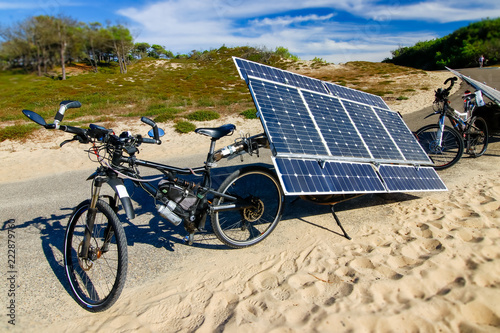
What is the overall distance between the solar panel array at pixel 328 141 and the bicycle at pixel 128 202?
1.53 feet

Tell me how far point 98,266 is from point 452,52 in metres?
65.1

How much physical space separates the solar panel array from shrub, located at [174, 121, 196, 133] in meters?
8.76

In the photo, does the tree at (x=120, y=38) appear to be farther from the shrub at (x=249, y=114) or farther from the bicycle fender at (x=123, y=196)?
the bicycle fender at (x=123, y=196)

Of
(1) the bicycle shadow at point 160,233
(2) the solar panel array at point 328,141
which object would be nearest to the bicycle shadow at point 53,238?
(1) the bicycle shadow at point 160,233

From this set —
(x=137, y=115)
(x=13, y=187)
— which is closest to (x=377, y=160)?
(x=13, y=187)

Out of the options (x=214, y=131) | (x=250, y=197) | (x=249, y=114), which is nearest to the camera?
(x=214, y=131)

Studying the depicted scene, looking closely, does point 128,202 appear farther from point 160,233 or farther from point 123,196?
point 160,233

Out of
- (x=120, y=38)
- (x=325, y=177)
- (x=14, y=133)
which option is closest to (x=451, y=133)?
(x=325, y=177)

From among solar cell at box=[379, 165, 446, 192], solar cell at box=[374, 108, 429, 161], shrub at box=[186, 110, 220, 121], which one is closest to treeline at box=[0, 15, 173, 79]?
shrub at box=[186, 110, 220, 121]

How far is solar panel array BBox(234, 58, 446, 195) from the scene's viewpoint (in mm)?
4273

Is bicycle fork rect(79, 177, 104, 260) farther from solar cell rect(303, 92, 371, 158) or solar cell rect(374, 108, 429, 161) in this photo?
solar cell rect(374, 108, 429, 161)

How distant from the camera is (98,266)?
156 inches

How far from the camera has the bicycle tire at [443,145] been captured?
775 centimetres

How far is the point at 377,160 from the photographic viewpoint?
5328mm
